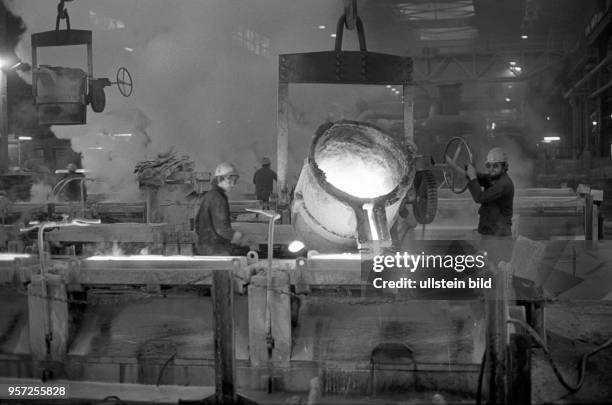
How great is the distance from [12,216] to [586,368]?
753cm

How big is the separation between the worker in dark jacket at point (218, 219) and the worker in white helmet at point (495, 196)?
1996mm

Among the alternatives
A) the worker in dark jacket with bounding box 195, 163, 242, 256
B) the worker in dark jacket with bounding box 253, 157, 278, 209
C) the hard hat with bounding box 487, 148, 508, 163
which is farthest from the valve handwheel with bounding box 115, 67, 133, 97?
the hard hat with bounding box 487, 148, 508, 163

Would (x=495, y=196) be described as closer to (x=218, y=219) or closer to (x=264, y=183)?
(x=218, y=219)

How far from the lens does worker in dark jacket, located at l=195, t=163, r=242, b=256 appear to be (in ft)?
18.5

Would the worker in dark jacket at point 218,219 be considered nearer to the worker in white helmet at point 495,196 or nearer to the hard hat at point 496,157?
the worker in white helmet at point 495,196

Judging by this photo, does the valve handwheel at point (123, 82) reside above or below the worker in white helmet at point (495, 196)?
above

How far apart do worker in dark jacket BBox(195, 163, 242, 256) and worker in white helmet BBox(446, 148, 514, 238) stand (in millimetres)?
1996

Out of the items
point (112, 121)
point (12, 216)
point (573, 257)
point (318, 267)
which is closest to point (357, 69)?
point (318, 267)

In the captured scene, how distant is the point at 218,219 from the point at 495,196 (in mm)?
2436

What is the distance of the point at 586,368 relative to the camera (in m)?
4.86

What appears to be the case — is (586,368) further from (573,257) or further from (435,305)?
(573,257)

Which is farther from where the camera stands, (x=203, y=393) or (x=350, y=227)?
(x=350, y=227)

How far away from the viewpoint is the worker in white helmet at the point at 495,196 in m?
5.80

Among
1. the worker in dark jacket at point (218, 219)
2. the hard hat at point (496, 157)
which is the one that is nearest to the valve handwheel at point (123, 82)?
the worker in dark jacket at point (218, 219)
